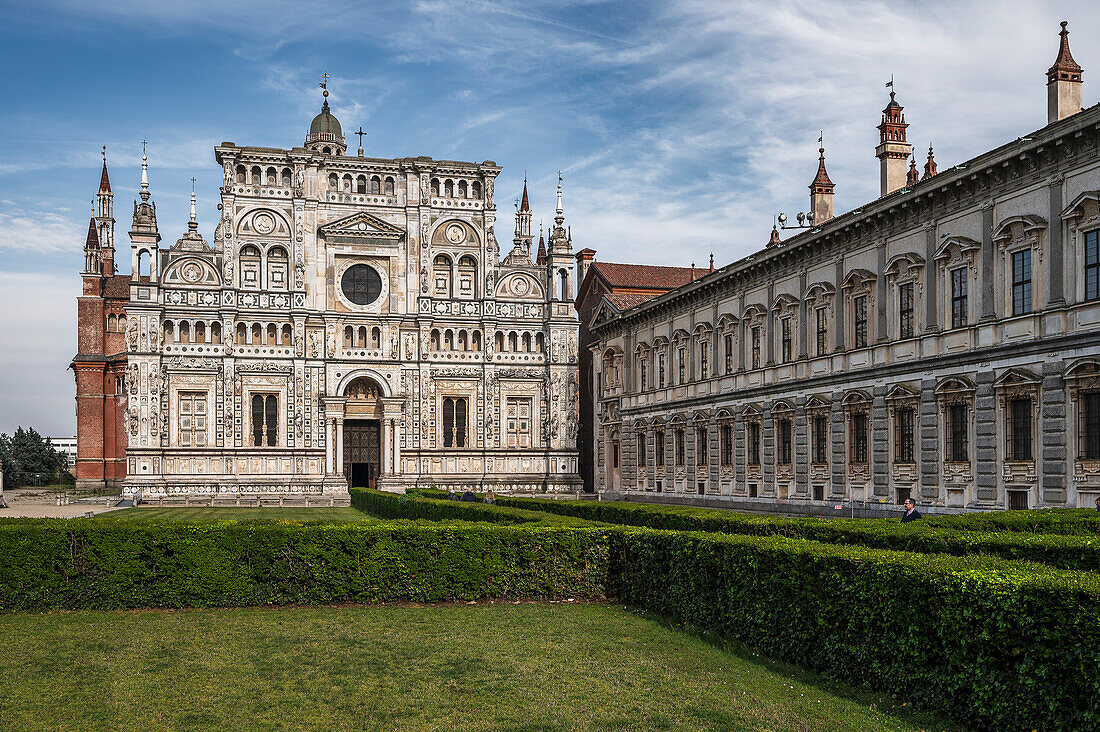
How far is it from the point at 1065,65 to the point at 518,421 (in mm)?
40997

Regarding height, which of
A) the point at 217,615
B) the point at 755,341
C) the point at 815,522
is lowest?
the point at 217,615

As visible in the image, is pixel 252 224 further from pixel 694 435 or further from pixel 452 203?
pixel 694 435

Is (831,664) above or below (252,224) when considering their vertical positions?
below

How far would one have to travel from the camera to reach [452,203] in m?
65.4

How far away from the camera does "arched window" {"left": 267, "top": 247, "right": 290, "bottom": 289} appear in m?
62.2

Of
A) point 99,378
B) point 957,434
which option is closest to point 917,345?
point 957,434

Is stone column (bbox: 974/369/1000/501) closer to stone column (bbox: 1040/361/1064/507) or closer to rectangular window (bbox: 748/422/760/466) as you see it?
stone column (bbox: 1040/361/1064/507)

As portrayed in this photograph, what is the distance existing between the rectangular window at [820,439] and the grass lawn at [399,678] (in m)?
23.2

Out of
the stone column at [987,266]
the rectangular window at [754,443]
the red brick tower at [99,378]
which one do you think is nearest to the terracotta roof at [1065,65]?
the stone column at [987,266]

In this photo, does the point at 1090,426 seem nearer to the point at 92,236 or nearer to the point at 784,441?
the point at 784,441

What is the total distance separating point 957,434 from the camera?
30766 mm

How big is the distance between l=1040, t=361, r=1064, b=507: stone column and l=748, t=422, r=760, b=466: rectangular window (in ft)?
57.1

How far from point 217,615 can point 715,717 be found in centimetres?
1018

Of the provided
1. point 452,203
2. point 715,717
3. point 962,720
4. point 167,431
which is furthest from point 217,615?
point 452,203
